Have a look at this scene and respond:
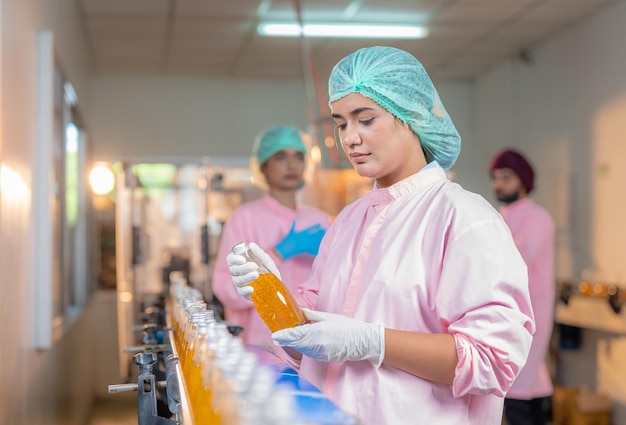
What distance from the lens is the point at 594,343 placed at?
5.66 meters

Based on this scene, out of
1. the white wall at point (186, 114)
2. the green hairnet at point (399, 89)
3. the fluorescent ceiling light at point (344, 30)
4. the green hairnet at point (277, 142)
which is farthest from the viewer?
the white wall at point (186, 114)

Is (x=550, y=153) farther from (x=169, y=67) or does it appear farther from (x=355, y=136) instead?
(x=355, y=136)

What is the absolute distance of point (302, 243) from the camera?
→ 122 inches

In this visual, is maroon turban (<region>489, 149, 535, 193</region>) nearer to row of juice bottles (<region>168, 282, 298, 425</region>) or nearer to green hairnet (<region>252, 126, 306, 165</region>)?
green hairnet (<region>252, 126, 306, 165</region>)

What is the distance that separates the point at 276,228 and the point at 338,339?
1.89 meters

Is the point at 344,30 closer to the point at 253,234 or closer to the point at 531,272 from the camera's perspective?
the point at 531,272

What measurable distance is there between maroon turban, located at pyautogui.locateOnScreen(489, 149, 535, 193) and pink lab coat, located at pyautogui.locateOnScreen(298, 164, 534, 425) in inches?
114

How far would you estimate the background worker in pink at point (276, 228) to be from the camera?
314 centimetres

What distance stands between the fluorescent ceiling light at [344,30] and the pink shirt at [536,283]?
6.59 ft

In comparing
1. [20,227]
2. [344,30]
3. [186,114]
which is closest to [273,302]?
[20,227]

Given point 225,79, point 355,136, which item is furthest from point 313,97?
point 355,136

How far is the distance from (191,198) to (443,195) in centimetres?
495

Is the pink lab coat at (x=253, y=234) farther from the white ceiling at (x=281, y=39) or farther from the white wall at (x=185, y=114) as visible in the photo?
the white wall at (x=185, y=114)

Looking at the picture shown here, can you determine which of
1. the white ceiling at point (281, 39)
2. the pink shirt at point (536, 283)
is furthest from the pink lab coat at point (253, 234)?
the white ceiling at point (281, 39)
